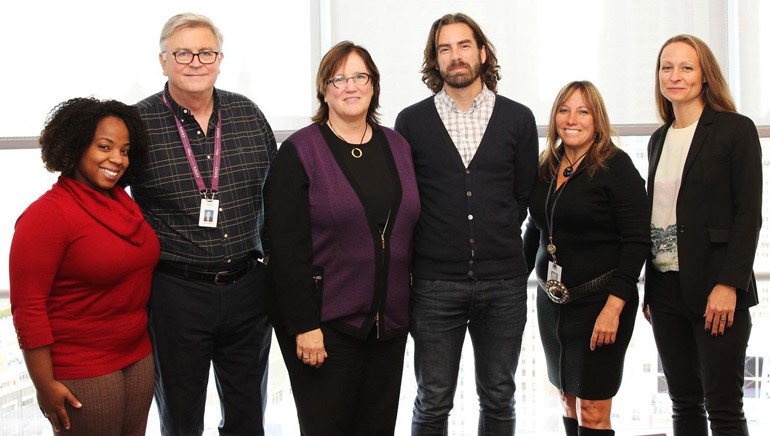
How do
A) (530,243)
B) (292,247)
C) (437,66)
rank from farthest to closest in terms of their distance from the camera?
(530,243) < (437,66) < (292,247)

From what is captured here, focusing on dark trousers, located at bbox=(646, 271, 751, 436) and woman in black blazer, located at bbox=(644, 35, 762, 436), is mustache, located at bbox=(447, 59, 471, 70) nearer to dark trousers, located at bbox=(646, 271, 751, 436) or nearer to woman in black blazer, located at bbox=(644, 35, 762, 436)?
woman in black blazer, located at bbox=(644, 35, 762, 436)

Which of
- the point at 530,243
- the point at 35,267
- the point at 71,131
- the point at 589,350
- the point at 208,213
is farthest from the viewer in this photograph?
the point at 530,243

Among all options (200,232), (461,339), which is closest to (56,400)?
(200,232)

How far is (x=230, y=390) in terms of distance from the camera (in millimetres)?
2609

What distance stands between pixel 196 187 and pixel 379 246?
0.63m

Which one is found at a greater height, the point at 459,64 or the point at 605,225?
the point at 459,64

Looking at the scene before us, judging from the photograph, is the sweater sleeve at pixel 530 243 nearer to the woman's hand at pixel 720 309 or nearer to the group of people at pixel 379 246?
the group of people at pixel 379 246

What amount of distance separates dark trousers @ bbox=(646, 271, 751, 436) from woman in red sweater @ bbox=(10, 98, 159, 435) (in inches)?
69.4

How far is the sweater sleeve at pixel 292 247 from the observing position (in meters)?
2.34

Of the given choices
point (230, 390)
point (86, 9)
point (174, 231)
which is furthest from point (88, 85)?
point (230, 390)

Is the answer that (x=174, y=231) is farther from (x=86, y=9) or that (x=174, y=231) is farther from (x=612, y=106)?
(x=612, y=106)

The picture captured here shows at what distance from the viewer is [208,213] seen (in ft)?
8.01

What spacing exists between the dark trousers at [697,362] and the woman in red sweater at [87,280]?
5.78 ft

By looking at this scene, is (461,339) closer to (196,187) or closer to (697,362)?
(697,362)
